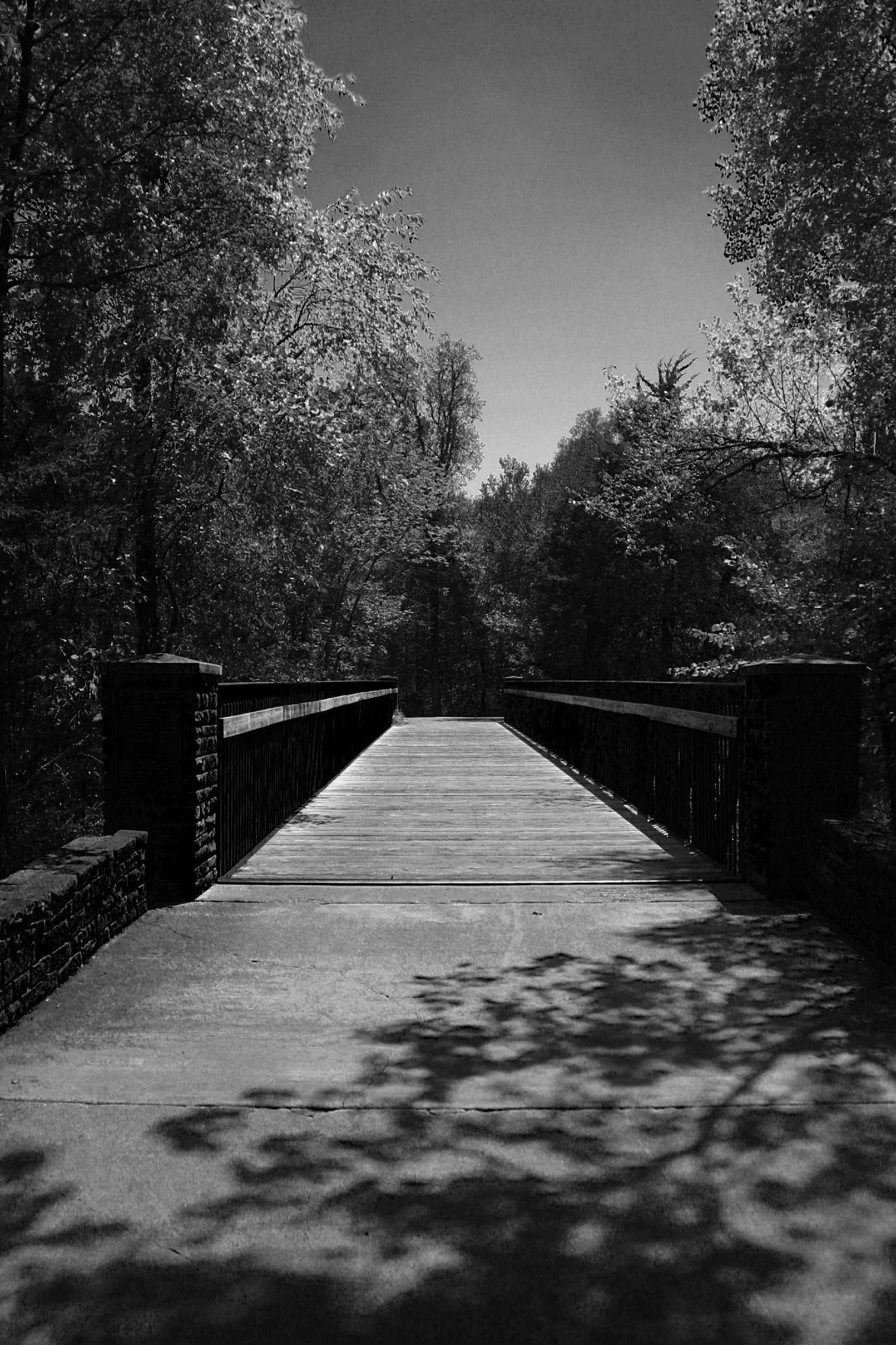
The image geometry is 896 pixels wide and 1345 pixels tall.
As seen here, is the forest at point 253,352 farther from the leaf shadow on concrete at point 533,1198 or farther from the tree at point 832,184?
the leaf shadow on concrete at point 533,1198

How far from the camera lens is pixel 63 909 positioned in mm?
4781

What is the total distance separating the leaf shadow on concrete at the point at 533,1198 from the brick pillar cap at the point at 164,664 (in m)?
2.45

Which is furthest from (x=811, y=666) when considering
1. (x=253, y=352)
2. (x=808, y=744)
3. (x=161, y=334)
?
(x=253, y=352)

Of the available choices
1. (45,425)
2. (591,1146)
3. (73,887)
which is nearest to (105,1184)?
(591,1146)

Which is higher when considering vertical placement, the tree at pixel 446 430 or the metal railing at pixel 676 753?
the tree at pixel 446 430

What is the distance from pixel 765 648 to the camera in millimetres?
21547

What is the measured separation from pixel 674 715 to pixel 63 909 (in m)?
4.52

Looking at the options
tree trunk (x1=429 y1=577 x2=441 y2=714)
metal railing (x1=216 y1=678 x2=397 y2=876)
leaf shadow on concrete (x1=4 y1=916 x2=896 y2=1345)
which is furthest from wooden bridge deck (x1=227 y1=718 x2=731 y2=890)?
tree trunk (x1=429 y1=577 x2=441 y2=714)

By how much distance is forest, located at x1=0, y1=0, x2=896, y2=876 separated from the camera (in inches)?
475

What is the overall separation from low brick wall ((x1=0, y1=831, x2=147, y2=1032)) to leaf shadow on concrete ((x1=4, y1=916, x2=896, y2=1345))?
1145 millimetres

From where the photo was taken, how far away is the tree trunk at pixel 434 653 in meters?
56.4

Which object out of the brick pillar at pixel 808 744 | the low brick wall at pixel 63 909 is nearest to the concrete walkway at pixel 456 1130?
the low brick wall at pixel 63 909

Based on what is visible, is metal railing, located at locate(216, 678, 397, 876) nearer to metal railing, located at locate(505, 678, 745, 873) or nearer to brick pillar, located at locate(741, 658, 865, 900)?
metal railing, located at locate(505, 678, 745, 873)

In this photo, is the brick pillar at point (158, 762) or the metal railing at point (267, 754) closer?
the brick pillar at point (158, 762)
